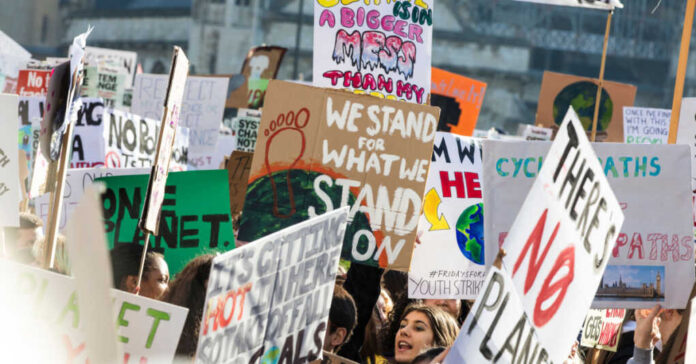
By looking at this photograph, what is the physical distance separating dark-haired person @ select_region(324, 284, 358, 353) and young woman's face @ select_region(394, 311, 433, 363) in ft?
0.67

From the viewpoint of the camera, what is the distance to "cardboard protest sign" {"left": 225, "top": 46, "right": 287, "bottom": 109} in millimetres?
12453

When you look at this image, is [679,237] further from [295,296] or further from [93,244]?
[93,244]

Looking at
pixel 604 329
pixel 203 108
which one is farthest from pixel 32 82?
pixel 604 329

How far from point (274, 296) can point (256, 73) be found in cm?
997

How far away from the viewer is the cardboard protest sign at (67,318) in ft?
8.23

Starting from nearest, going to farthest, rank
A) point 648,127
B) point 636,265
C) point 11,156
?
point 11,156
point 636,265
point 648,127

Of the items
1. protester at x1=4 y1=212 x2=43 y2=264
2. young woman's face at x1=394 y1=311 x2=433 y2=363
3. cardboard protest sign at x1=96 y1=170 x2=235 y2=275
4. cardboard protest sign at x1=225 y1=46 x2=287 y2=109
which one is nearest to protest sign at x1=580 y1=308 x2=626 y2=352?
young woman's face at x1=394 y1=311 x2=433 y2=363

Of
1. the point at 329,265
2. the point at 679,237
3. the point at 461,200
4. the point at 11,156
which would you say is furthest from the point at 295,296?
the point at 461,200

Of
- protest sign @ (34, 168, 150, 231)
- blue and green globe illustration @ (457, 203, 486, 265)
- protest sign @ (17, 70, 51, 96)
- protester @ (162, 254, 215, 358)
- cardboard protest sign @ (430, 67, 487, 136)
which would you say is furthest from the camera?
protest sign @ (17, 70, 51, 96)

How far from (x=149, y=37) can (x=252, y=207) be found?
3655 cm

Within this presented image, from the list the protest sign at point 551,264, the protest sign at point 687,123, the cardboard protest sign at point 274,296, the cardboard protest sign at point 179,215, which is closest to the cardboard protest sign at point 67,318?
the cardboard protest sign at point 274,296

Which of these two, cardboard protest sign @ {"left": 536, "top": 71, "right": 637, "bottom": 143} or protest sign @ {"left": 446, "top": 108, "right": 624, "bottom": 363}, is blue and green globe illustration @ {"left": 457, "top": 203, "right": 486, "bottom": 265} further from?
cardboard protest sign @ {"left": 536, "top": 71, "right": 637, "bottom": 143}

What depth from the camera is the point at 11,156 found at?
11.4ft

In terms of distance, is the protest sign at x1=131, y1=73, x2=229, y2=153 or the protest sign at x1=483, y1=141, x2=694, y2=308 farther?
the protest sign at x1=131, y1=73, x2=229, y2=153
